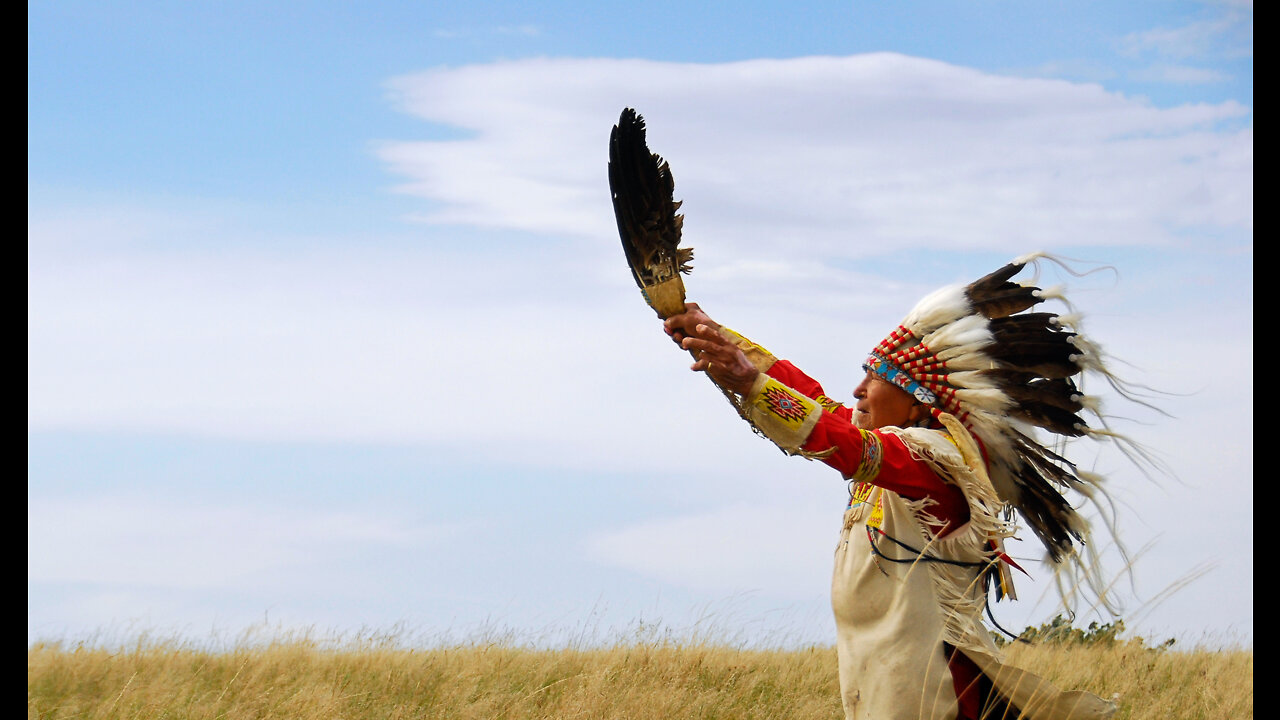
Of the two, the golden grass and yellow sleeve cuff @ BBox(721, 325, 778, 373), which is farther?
the golden grass

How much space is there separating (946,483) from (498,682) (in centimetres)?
401

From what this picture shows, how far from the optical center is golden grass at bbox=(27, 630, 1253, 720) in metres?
6.19

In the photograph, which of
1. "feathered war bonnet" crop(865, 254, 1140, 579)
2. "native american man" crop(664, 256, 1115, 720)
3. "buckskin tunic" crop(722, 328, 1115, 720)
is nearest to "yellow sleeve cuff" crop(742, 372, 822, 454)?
"native american man" crop(664, 256, 1115, 720)

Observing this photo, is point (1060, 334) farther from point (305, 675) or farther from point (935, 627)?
point (305, 675)

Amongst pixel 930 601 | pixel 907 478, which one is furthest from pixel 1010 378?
pixel 930 601

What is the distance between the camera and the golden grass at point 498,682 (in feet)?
20.3

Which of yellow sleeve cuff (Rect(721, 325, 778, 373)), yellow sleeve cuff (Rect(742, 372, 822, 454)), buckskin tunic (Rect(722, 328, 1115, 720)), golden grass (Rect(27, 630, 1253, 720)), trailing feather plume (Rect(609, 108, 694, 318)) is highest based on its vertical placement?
trailing feather plume (Rect(609, 108, 694, 318))

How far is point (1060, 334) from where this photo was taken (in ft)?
12.9

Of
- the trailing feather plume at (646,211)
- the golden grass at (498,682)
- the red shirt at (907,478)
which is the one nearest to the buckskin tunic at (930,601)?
the red shirt at (907,478)

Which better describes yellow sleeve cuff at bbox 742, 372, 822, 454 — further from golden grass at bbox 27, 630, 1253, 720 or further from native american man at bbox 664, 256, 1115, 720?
golden grass at bbox 27, 630, 1253, 720

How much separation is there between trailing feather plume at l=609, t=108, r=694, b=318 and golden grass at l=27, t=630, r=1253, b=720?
3312 mm

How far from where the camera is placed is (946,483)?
3.62m

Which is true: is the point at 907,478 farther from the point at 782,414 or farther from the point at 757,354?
the point at 757,354

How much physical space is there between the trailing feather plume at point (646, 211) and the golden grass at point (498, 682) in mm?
3312
